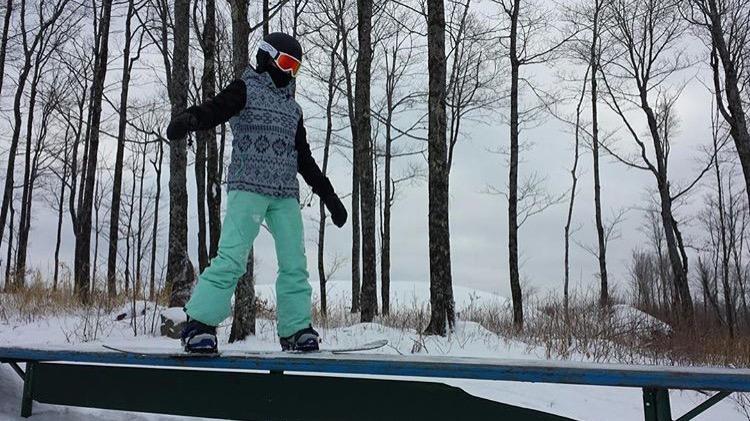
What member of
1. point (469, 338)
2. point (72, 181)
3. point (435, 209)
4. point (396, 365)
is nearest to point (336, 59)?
point (72, 181)

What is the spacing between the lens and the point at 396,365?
87.6 inches

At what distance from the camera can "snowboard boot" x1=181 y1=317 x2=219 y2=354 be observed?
2.64 meters

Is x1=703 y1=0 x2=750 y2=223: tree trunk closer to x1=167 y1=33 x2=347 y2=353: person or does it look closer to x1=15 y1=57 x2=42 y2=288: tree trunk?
x1=167 y1=33 x2=347 y2=353: person

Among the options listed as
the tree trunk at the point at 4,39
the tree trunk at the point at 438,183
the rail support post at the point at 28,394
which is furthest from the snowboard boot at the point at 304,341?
the tree trunk at the point at 4,39

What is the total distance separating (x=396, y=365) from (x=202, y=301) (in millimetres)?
1053

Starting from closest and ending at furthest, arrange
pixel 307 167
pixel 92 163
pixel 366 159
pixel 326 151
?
pixel 307 167 < pixel 366 159 < pixel 92 163 < pixel 326 151

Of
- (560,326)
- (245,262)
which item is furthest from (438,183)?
(245,262)

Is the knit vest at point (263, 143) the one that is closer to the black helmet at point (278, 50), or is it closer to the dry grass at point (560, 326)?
the black helmet at point (278, 50)

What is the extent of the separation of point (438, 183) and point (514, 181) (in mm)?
7246

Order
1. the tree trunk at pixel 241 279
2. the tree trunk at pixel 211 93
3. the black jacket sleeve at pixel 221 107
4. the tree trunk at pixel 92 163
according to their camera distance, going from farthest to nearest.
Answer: the tree trunk at pixel 92 163
the tree trunk at pixel 211 93
the tree trunk at pixel 241 279
the black jacket sleeve at pixel 221 107

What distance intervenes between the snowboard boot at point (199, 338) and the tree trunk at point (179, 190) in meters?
4.86

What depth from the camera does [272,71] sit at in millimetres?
3113

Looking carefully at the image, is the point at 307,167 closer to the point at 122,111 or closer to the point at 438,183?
the point at 438,183

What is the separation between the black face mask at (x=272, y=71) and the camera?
3.11 metres
